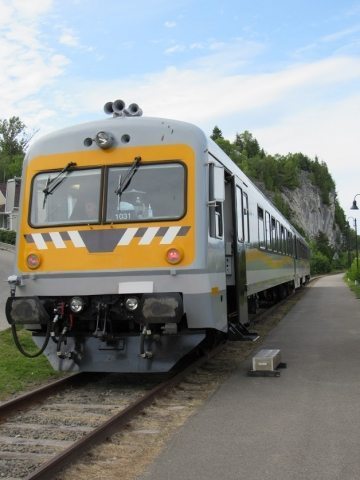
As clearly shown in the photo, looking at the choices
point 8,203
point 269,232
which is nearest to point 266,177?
point 269,232

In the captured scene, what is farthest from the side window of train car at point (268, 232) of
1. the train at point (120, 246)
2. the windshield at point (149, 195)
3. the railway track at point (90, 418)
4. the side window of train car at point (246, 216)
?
the windshield at point (149, 195)

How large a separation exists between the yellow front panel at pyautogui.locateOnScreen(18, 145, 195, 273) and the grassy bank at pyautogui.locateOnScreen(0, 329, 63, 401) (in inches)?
60.1

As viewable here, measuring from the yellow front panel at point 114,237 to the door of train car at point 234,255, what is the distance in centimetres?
210

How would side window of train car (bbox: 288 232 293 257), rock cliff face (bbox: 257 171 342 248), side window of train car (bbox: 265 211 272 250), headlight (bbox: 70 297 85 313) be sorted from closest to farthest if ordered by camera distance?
1. headlight (bbox: 70 297 85 313)
2. side window of train car (bbox: 265 211 272 250)
3. side window of train car (bbox: 288 232 293 257)
4. rock cliff face (bbox: 257 171 342 248)

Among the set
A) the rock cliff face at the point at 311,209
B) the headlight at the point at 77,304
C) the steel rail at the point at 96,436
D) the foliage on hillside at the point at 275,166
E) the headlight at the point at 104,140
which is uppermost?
the foliage on hillside at the point at 275,166

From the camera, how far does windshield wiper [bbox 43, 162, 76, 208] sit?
24.5ft

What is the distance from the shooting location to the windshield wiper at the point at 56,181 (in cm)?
748

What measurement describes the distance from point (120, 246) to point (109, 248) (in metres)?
0.14

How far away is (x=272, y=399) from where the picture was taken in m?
6.78

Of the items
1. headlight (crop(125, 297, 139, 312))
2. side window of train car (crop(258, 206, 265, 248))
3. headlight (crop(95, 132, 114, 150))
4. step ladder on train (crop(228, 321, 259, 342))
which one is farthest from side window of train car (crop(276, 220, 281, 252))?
headlight (crop(125, 297, 139, 312))

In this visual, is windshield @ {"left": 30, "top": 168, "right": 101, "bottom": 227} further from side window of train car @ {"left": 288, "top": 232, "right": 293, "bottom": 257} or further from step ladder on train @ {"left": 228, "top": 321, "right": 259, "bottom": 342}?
side window of train car @ {"left": 288, "top": 232, "right": 293, "bottom": 257}

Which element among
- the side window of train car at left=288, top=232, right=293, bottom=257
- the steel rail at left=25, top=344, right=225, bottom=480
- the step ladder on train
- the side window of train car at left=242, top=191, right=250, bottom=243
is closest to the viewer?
the steel rail at left=25, top=344, right=225, bottom=480

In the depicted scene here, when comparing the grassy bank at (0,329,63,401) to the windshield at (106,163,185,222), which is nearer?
the windshield at (106,163,185,222)

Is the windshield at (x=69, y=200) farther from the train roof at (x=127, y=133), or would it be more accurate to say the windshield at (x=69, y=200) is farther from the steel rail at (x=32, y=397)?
the steel rail at (x=32, y=397)
